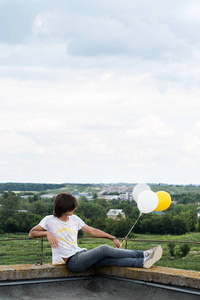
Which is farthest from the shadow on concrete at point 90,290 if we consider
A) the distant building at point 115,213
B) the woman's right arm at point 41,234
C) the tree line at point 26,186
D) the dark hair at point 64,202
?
the tree line at point 26,186

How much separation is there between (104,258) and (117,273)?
0.23 m

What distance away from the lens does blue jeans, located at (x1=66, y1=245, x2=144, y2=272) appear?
4254 millimetres

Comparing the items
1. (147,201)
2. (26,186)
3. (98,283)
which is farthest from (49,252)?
(26,186)

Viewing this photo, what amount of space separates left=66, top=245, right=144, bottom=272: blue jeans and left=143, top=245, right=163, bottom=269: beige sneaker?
0.07 metres

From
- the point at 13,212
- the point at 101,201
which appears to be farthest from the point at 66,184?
the point at 13,212

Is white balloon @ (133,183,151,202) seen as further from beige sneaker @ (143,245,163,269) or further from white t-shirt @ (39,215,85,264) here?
white t-shirt @ (39,215,85,264)

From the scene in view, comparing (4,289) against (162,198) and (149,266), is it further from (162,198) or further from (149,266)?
(162,198)

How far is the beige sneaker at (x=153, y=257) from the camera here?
170 inches

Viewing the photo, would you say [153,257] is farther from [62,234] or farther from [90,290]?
[62,234]

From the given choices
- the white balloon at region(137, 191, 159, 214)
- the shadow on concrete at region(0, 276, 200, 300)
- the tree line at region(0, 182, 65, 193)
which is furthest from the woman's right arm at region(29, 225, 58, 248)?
the tree line at region(0, 182, 65, 193)

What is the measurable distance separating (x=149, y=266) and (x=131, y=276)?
0.77 feet

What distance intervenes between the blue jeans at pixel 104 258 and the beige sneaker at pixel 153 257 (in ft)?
0.22

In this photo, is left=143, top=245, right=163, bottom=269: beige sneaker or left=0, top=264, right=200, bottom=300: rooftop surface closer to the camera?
left=0, top=264, right=200, bottom=300: rooftop surface

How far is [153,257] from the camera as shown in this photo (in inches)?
171
